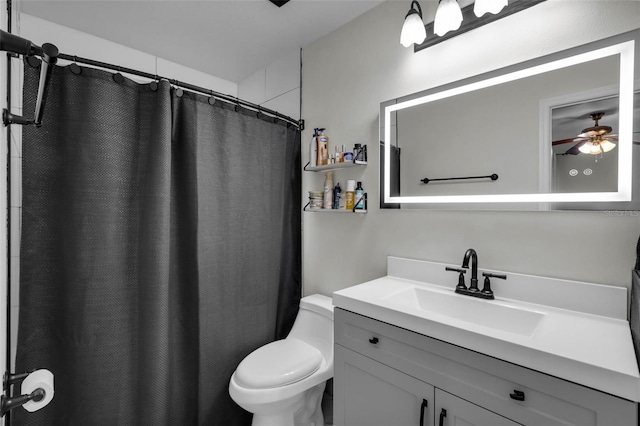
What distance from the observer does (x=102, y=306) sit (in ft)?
4.38

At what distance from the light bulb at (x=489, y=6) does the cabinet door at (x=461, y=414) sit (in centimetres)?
142

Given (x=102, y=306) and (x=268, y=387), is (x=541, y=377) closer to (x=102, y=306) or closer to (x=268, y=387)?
(x=268, y=387)

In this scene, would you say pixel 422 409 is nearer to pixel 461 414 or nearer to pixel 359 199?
pixel 461 414

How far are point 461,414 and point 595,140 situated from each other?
1.07 meters

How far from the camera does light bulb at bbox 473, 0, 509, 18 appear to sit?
3.82 feet

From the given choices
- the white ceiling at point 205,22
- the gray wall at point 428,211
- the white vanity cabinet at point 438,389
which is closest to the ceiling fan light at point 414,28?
the gray wall at point 428,211

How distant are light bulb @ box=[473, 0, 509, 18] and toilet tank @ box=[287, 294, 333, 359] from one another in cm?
159

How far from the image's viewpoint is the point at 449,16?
4.21ft

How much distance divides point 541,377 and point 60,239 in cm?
176

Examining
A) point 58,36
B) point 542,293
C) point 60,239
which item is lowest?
point 542,293

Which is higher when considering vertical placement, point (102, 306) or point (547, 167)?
point (547, 167)

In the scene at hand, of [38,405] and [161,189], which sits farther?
[161,189]

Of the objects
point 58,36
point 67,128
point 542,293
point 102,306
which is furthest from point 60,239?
point 542,293

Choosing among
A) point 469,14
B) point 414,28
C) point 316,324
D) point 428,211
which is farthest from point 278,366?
point 469,14
